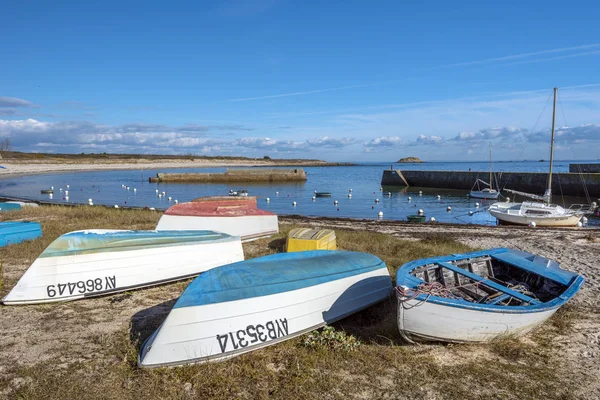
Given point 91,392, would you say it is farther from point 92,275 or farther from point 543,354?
point 543,354

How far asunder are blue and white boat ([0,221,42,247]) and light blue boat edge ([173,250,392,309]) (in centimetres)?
883

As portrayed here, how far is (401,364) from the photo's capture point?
5.48 meters

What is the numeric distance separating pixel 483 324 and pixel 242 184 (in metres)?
61.5

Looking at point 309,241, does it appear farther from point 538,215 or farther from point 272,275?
point 538,215

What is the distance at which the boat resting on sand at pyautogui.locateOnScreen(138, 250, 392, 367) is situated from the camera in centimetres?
520

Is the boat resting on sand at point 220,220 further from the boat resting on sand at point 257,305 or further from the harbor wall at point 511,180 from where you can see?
→ the harbor wall at point 511,180

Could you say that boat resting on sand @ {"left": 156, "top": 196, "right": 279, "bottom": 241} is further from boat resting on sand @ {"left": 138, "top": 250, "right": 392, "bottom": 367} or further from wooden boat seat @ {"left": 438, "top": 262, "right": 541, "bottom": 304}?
wooden boat seat @ {"left": 438, "top": 262, "right": 541, "bottom": 304}

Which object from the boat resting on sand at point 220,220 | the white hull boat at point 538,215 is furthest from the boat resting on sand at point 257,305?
the white hull boat at point 538,215

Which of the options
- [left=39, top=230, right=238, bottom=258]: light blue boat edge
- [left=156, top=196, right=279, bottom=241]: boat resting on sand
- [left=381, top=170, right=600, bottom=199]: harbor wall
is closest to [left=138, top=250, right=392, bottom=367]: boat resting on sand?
[left=39, top=230, right=238, bottom=258]: light blue boat edge

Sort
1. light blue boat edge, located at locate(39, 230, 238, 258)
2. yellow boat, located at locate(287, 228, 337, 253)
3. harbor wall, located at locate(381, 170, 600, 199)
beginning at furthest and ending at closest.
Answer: harbor wall, located at locate(381, 170, 600, 199), yellow boat, located at locate(287, 228, 337, 253), light blue boat edge, located at locate(39, 230, 238, 258)

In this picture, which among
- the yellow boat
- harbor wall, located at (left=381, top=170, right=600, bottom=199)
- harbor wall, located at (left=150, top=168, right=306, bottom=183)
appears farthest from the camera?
harbor wall, located at (left=150, top=168, right=306, bottom=183)

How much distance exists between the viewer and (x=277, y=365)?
5.45 metres

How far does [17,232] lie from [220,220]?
594 cm

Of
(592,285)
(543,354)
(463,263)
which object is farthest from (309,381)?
(592,285)
